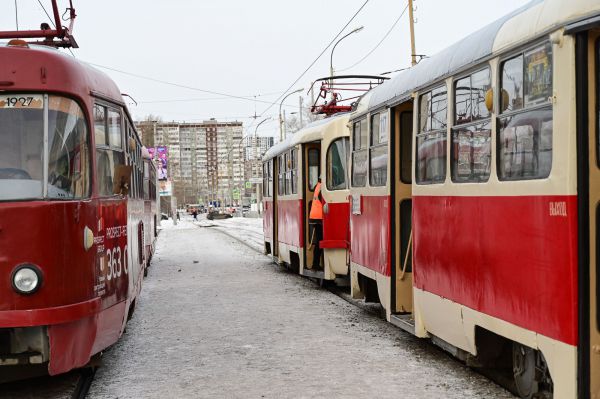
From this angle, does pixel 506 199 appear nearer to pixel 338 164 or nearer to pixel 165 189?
pixel 338 164

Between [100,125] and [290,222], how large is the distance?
855 centimetres

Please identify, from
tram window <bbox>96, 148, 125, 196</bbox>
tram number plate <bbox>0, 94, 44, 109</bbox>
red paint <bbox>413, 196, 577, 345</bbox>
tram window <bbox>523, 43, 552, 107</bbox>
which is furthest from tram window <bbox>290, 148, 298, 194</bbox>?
tram window <bbox>523, 43, 552, 107</bbox>

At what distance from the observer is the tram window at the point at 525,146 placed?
4.62m

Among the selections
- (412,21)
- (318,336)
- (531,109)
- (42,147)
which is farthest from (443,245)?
(412,21)

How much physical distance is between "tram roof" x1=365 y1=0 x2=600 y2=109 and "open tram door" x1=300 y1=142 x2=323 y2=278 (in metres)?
5.46

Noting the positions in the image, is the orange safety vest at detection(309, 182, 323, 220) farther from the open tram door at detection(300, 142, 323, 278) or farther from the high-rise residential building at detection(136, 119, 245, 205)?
the high-rise residential building at detection(136, 119, 245, 205)

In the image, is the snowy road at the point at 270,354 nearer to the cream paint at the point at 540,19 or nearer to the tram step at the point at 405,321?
the tram step at the point at 405,321

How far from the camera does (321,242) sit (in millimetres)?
12281

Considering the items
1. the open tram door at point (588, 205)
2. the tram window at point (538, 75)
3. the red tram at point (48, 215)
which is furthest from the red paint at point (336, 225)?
the open tram door at point (588, 205)

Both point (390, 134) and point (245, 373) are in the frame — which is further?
point (390, 134)

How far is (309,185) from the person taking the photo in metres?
13.7

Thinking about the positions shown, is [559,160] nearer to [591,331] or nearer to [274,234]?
[591,331]

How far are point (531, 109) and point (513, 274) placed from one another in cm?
111

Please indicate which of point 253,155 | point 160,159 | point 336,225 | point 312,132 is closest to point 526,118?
point 336,225
